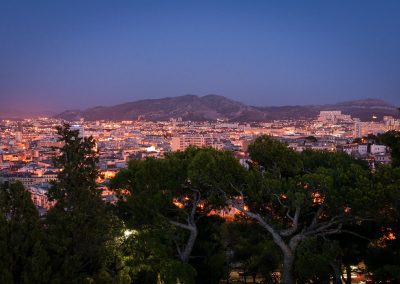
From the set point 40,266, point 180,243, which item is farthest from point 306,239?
point 40,266

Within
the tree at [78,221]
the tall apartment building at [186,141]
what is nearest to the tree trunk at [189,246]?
the tree at [78,221]

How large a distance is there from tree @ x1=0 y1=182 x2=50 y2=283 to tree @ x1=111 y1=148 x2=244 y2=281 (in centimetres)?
242

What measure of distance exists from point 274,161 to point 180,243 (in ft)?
7.87

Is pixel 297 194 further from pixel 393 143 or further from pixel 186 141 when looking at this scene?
pixel 186 141

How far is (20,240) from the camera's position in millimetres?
6234

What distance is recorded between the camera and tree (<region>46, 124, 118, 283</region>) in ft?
21.9

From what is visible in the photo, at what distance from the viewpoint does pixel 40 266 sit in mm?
6012

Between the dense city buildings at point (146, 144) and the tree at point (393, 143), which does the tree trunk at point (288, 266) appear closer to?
the tree at point (393, 143)

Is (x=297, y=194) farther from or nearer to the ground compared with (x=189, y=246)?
farther from the ground

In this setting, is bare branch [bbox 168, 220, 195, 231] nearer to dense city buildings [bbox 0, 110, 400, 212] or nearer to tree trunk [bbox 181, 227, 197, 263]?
tree trunk [bbox 181, 227, 197, 263]

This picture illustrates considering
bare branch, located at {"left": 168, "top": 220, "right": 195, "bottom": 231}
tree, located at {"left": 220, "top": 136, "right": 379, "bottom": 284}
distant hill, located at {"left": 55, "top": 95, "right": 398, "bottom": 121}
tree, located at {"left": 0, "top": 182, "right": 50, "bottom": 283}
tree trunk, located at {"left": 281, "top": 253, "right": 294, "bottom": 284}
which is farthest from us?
distant hill, located at {"left": 55, "top": 95, "right": 398, "bottom": 121}

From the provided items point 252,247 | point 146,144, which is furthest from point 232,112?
point 252,247

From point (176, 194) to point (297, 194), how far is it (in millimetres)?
2533

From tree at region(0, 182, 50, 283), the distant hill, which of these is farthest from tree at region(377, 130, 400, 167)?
the distant hill
